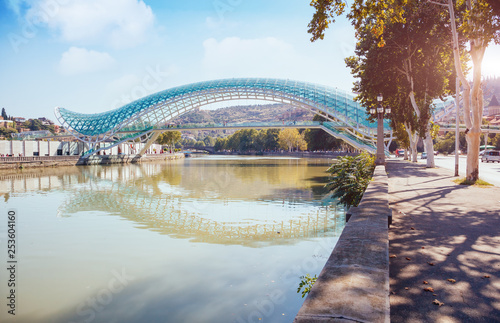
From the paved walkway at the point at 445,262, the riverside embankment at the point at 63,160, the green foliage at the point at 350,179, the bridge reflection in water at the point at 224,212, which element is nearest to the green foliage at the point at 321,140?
the riverside embankment at the point at 63,160

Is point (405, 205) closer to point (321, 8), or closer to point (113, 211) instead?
point (321, 8)

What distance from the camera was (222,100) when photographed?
60656 millimetres

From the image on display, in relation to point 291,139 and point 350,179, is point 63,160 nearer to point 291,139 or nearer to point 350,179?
point 350,179

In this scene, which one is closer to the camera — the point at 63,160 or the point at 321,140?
the point at 63,160

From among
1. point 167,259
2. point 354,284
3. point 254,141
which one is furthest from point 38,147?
point 254,141

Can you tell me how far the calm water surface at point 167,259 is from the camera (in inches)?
213

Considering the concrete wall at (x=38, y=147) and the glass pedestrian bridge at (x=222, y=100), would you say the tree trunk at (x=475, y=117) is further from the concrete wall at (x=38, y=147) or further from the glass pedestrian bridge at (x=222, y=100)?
the concrete wall at (x=38, y=147)

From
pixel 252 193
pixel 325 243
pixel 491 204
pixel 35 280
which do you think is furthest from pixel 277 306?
pixel 252 193

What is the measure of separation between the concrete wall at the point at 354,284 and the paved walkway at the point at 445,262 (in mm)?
346

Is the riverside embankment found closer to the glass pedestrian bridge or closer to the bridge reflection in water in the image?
the glass pedestrian bridge

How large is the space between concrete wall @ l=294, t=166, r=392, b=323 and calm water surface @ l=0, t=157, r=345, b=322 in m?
1.56

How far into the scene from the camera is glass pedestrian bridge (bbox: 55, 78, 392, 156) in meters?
53.1

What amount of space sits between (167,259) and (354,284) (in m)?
5.47

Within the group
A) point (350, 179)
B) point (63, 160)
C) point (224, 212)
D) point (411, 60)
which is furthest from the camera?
point (63, 160)
